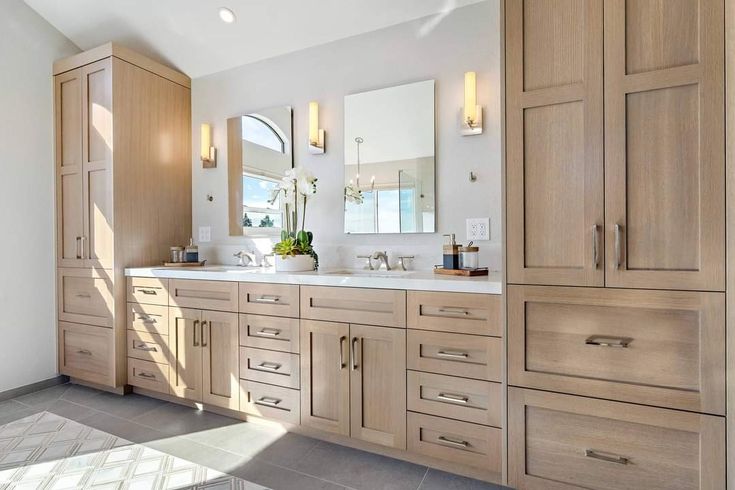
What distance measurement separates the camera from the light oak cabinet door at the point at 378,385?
191 centimetres

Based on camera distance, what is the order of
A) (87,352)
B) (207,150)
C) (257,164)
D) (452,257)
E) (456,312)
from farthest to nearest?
(207,150) → (257,164) → (87,352) → (452,257) → (456,312)

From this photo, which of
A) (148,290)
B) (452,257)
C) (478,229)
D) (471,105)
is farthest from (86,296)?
(471,105)

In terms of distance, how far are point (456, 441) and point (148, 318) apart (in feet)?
6.79

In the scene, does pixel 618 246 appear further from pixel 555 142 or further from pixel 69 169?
pixel 69 169

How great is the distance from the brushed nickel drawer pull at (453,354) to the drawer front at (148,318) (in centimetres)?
179

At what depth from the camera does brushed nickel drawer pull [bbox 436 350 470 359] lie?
1.78 meters

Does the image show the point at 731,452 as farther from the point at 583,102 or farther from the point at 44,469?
the point at 44,469

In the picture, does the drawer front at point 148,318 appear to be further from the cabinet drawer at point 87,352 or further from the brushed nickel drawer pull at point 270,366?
the brushed nickel drawer pull at point 270,366

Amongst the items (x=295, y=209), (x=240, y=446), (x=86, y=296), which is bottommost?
(x=240, y=446)

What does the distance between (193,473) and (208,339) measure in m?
0.77

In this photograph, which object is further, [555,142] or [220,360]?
[220,360]

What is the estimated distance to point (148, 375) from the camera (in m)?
2.72

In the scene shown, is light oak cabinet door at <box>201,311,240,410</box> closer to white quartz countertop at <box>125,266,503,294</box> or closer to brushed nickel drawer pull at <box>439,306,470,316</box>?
white quartz countertop at <box>125,266,503,294</box>

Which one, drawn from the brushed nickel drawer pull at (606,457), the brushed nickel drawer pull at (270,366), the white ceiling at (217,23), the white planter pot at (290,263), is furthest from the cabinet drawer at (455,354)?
the white ceiling at (217,23)
